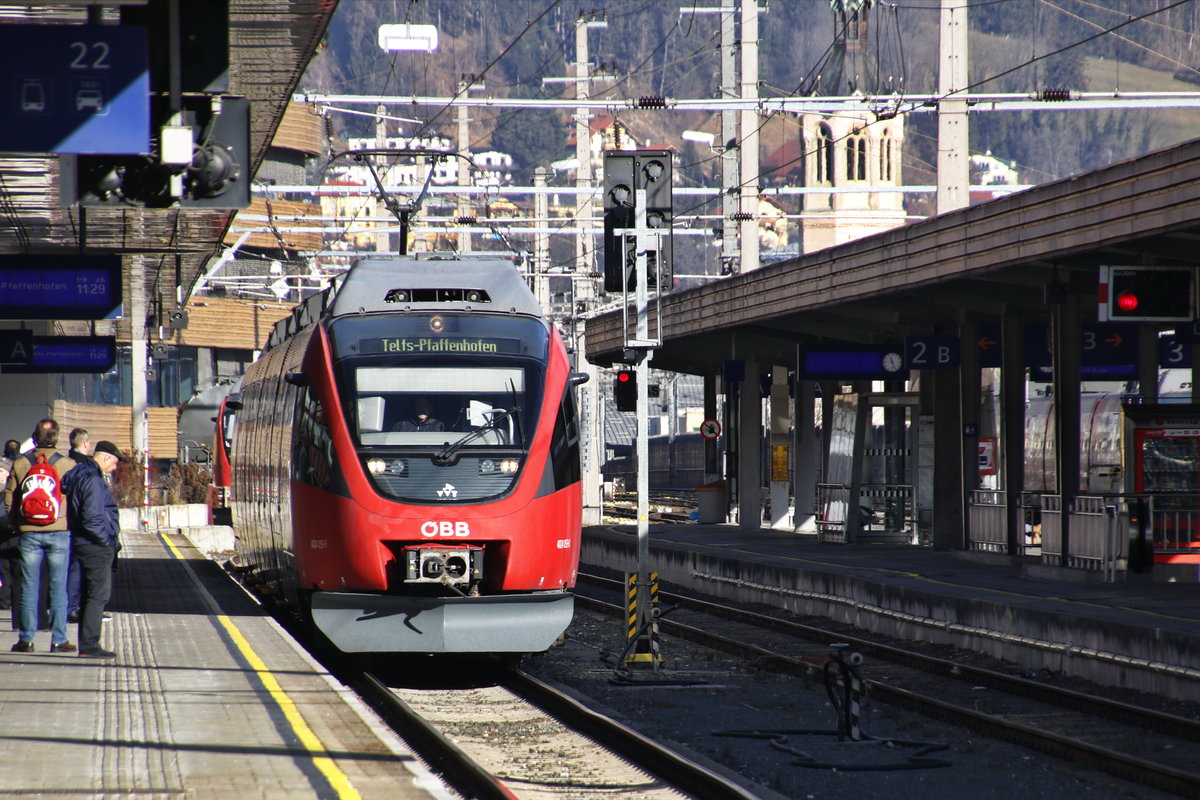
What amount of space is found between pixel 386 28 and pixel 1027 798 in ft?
77.9

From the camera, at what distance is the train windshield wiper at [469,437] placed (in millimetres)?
13641

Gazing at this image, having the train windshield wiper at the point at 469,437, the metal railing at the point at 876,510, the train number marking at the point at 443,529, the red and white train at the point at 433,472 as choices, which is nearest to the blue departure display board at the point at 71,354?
the red and white train at the point at 433,472

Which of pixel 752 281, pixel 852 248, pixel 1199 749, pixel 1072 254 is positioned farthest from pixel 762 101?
pixel 1199 749

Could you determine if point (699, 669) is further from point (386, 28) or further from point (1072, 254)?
point (386, 28)

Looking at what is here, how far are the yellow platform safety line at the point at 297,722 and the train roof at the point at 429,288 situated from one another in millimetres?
3107

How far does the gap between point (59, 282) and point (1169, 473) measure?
43.7 ft

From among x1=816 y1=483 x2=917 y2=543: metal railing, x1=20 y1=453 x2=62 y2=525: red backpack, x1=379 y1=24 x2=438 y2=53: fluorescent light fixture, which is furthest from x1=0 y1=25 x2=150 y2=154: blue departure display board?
x1=816 y1=483 x2=917 y2=543: metal railing

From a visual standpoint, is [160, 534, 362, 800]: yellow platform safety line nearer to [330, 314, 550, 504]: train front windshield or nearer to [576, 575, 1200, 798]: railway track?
[330, 314, 550, 504]: train front windshield

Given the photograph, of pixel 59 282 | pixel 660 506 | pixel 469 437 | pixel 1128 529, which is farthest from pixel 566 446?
pixel 660 506

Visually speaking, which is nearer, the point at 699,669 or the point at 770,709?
the point at 770,709

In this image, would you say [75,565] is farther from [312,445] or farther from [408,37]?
[408,37]

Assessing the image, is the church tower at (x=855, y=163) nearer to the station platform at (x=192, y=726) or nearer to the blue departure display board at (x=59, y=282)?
the blue departure display board at (x=59, y=282)

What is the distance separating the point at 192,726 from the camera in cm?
1033

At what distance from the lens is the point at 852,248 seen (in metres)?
24.6
